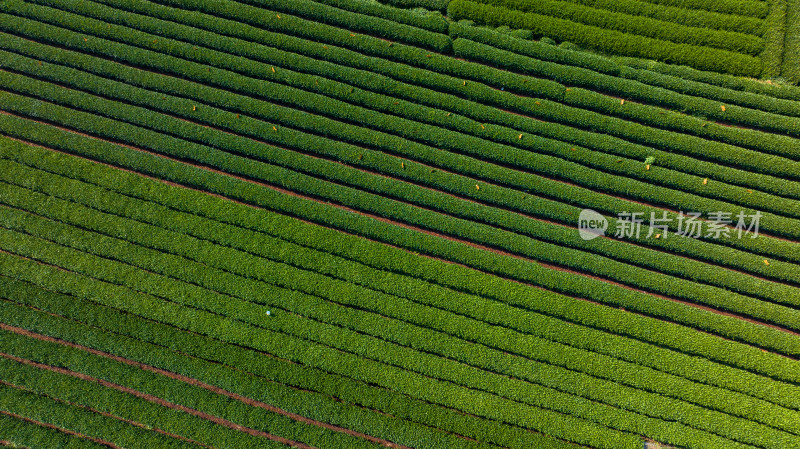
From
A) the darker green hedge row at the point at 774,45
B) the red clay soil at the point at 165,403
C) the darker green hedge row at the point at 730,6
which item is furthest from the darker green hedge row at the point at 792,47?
the red clay soil at the point at 165,403

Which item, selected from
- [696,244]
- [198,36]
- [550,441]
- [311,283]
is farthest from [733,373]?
[198,36]

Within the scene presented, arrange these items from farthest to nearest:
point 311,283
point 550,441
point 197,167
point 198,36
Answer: point 198,36 → point 197,167 → point 311,283 → point 550,441

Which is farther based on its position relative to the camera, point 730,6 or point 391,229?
point 730,6

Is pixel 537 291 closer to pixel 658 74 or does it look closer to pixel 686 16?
pixel 658 74

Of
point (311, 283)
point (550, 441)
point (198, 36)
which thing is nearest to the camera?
point (550, 441)

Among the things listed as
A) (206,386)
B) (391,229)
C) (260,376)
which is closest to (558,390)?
(391,229)

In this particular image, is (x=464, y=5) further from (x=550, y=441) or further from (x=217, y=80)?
(x=550, y=441)

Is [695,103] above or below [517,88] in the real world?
above
